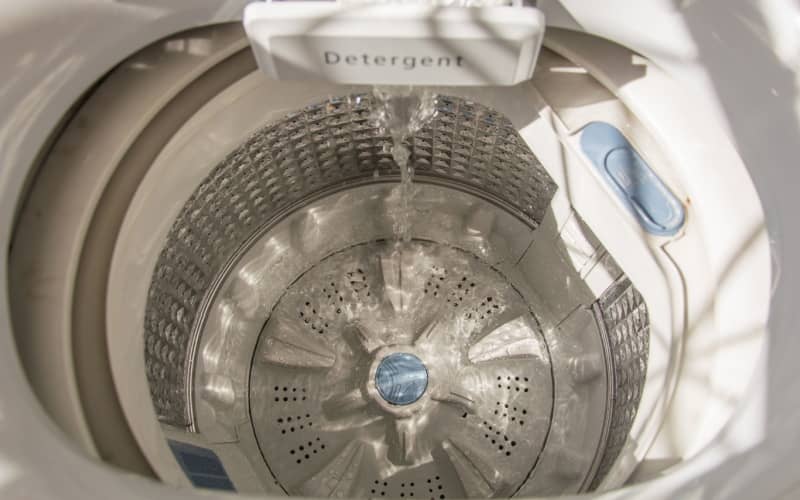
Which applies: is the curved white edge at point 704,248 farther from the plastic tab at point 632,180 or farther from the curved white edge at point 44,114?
the curved white edge at point 44,114

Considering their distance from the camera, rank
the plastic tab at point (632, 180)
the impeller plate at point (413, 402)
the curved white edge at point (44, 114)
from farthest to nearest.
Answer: the impeller plate at point (413, 402) < the plastic tab at point (632, 180) < the curved white edge at point (44, 114)

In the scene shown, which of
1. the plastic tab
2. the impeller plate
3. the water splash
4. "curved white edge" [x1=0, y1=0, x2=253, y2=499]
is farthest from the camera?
the impeller plate

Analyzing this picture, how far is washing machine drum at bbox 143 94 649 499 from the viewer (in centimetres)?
111

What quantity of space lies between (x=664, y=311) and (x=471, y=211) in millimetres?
505

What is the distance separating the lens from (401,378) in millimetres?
1344

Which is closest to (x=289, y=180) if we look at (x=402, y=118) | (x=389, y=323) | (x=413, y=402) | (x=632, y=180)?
(x=402, y=118)

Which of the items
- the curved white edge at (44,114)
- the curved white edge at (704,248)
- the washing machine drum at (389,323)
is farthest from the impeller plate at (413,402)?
the curved white edge at (44,114)

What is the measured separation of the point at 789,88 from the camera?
0.68 metres

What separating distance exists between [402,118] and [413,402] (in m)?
0.54

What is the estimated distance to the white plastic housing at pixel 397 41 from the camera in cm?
68

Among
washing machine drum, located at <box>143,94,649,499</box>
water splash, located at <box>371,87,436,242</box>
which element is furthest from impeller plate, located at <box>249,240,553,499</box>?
water splash, located at <box>371,87,436,242</box>

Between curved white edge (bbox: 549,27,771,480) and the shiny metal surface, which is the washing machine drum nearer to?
the shiny metal surface

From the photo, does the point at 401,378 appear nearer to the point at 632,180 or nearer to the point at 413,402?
the point at 413,402

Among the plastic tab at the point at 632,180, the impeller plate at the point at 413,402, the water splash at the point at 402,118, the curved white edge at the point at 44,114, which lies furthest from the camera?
the impeller plate at the point at 413,402
